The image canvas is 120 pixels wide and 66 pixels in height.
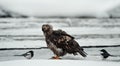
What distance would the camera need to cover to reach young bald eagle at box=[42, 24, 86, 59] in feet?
5.38

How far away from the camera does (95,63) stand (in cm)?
160

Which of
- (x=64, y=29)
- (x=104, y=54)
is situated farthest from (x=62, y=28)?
(x=104, y=54)

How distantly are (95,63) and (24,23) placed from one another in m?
0.47

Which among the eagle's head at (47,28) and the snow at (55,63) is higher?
the eagle's head at (47,28)

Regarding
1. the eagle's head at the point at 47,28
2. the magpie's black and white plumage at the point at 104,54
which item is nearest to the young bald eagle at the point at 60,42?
the eagle's head at the point at 47,28

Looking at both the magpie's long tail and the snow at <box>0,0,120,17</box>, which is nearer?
the magpie's long tail

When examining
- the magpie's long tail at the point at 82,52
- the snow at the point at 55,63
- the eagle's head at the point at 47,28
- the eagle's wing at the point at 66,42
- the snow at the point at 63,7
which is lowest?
the snow at the point at 55,63

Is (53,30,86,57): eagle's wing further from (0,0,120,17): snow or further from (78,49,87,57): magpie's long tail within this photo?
(0,0,120,17): snow

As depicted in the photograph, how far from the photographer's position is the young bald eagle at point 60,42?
164 centimetres

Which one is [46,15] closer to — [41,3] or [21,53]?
[41,3]

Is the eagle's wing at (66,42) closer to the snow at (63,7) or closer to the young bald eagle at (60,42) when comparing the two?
the young bald eagle at (60,42)

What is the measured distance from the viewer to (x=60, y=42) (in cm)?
165

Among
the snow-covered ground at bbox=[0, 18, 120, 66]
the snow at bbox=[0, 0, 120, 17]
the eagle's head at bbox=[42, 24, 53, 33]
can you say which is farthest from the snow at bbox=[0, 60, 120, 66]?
the snow at bbox=[0, 0, 120, 17]

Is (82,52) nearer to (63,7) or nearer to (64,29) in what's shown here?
(64,29)
